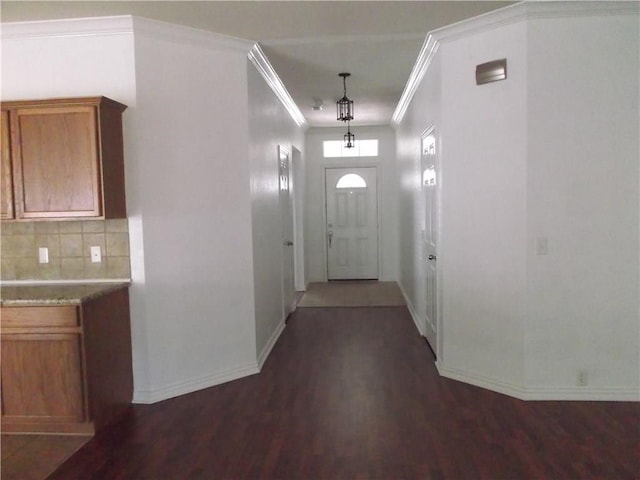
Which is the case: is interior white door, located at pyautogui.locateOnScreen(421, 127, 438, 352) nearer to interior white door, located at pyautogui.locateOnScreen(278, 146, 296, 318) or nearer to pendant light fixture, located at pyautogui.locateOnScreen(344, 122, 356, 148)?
interior white door, located at pyautogui.locateOnScreen(278, 146, 296, 318)

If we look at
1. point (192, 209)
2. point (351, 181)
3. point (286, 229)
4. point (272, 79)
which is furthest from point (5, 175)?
point (351, 181)

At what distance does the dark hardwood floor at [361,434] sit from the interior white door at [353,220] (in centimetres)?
429

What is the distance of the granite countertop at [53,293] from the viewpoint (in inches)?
112

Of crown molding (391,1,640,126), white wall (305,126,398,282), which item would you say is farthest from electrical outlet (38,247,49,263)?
white wall (305,126,398,282)

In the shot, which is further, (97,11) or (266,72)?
(266,72)

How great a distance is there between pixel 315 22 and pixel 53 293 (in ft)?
8.12

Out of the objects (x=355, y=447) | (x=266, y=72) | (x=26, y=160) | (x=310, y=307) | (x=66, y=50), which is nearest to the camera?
(x=355, y=447)

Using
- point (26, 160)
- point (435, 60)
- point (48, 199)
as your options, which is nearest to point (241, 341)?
point (48, 199)

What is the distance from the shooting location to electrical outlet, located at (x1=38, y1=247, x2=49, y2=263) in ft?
11.2

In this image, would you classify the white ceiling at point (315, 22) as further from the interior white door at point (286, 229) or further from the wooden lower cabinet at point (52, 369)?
the wooden lower cabinet at point (52, 369)

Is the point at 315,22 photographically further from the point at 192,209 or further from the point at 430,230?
the point at 430,230

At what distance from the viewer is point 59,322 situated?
2848mm

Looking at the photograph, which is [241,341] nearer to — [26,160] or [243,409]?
[243,409]

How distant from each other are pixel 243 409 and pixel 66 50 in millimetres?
2726
